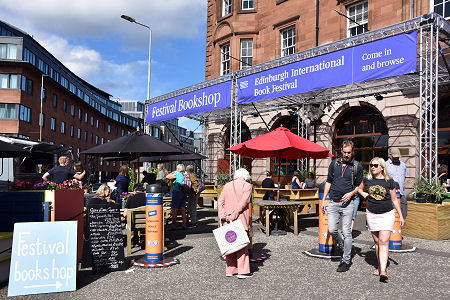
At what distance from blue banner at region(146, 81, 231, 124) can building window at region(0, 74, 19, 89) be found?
1044 inches

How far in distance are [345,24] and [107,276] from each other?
50.6 ft

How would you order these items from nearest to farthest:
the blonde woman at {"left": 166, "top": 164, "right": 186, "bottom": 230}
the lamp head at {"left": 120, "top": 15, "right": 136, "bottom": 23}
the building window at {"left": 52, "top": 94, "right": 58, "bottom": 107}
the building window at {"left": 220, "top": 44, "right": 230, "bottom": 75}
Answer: the blonde woman at {"left": 166, "top": 164, "right": 186, "bottom": 230} < the lamp head at {"left": 120, "top": 15, "right": 136, "bottom": 23} < the building window at {"left": 220, "top": 44, "right": 230, "bottom": 75} < the building window at {"left": 52, "top": 94, "right": 58, "bottom": 107}

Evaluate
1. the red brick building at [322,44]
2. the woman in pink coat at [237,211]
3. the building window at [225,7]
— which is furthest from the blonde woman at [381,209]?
the building window at [225,7]

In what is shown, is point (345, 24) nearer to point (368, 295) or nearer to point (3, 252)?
Answer: point (368, 295)

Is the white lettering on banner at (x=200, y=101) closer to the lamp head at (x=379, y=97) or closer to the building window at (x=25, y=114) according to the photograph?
the lamp head at (x=379, y=97)

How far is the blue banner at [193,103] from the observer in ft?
50.5

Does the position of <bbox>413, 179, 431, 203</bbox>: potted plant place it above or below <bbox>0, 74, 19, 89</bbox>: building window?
below

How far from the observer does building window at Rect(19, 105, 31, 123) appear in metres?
39.4

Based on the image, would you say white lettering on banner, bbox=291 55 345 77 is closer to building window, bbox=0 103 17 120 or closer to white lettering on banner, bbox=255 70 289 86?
white lettering on banner, bbox=255 70 289 86

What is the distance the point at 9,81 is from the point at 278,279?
42.1 meters

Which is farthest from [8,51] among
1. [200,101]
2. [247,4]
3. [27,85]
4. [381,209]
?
[381,209]

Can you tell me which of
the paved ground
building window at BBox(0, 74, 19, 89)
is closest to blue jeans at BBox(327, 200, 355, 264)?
the paved ground

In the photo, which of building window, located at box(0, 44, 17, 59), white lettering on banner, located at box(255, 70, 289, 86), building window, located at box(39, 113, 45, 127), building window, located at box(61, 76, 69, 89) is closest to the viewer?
white lettering on banner, located at box(255, 70, 289, 86)

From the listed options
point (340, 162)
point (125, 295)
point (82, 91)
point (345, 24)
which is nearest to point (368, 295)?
point (340, 162)
